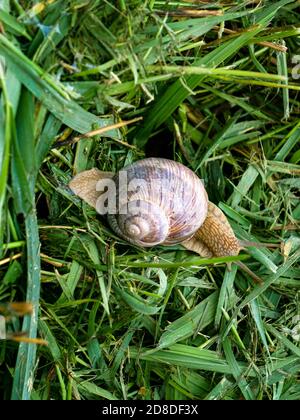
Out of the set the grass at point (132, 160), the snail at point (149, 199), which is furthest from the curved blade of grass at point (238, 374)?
the snail at point (149, 199)

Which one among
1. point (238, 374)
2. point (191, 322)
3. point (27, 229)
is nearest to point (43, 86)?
point (27, 229)

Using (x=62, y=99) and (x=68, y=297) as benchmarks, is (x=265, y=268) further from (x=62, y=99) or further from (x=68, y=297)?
(x=62, y=99)

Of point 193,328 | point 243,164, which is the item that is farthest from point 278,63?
point 193,328

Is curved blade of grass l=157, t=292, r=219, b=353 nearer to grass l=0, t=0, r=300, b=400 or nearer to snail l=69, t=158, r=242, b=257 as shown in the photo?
grass l=0, t=0, r=300, b=400

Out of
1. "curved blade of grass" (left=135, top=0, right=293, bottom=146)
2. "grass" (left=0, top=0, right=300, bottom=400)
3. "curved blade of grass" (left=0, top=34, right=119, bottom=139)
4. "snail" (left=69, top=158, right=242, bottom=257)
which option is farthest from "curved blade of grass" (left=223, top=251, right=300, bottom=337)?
"curved blade of grass" (left=0, top=34, right=119, bottom=139)

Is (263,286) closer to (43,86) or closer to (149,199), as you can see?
(149,199)
